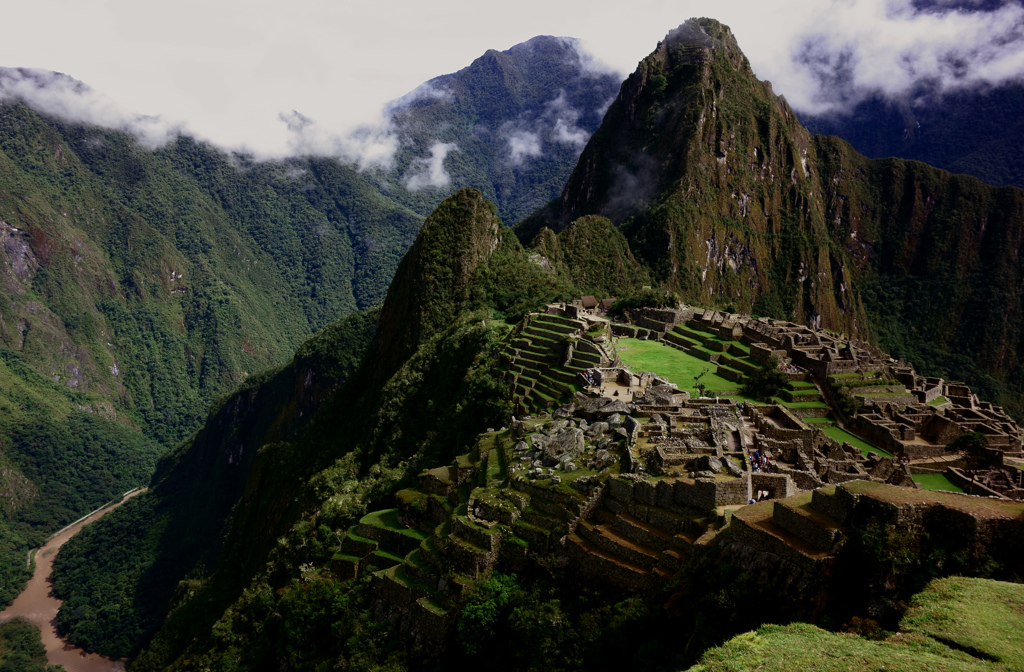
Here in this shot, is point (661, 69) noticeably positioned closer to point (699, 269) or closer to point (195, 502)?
point (699, 269)

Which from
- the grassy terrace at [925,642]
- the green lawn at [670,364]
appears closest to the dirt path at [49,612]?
the green lawn at [670,364]

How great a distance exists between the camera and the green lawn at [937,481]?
36344mm

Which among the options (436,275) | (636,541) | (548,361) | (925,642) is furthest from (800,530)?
(436,275)

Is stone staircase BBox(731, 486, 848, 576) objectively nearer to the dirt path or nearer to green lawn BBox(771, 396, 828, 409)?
green lawn BBox(771, 396, 828, 409)

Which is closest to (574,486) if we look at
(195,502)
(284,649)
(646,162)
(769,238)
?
(284,649)

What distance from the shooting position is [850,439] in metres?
42.0

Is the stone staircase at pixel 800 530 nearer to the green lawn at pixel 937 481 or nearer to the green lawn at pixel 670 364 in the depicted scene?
the green lawn at pixel 937 481

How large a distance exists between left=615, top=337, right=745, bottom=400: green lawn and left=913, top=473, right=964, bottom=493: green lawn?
11234 mm

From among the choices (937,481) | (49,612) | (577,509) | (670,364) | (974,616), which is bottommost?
(49,612)

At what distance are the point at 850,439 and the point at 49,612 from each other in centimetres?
13199

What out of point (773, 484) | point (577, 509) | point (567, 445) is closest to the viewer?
point (773, 484)

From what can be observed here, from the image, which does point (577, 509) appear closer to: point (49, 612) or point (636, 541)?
point (636, 541)

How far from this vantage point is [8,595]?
120 metres

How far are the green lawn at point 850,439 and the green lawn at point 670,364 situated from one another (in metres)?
5.86
